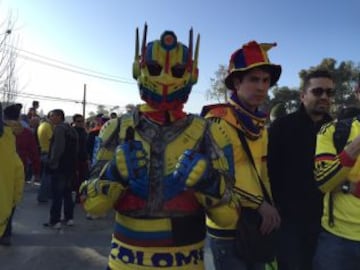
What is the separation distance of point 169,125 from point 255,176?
671 millimetres

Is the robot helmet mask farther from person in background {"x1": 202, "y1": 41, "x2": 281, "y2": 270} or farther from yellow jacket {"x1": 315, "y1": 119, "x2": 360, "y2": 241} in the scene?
yellow jacket {"x1": 315, "y1": 119, "x2": 360, "y2": 241}

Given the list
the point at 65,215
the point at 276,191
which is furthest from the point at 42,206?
the point at 276,191

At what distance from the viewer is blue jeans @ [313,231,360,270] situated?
2.62 m

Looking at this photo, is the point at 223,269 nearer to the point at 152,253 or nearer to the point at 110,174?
the point at 152,253

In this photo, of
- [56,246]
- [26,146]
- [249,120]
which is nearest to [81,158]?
[26,146]

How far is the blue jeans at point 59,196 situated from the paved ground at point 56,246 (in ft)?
0.78

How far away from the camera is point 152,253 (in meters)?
2.24

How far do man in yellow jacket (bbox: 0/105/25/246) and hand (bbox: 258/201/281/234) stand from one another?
A: 236 cm

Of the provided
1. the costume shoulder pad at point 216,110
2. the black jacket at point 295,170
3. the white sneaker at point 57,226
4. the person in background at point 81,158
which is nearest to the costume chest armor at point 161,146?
the costume shoulder pad at point 216,110

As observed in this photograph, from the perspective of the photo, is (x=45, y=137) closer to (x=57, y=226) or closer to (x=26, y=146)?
(x=26, y=146)

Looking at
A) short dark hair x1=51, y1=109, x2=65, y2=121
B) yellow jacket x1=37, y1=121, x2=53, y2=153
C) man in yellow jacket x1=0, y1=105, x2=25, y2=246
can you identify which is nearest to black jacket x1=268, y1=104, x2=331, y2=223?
man in yellow jacket x1=0, y1=105, x2=25, y2=246

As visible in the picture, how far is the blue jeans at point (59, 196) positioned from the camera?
289 inches

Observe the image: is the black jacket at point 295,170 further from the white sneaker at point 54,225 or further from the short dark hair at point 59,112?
the short dark hair at point 59,112

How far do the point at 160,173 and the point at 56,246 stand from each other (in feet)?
14.6
